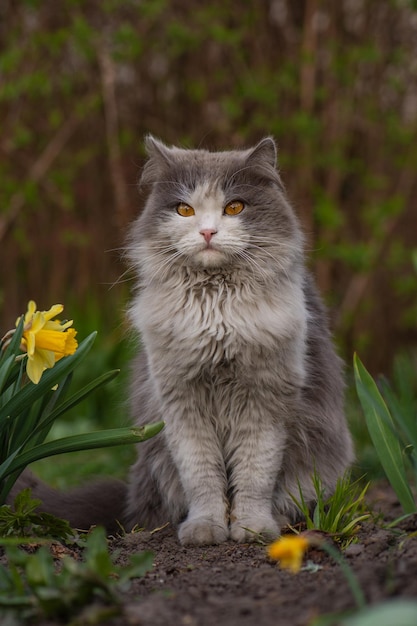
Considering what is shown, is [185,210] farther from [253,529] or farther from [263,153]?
[253,529]

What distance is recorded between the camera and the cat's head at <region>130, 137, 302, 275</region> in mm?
3045

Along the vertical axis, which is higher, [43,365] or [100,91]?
[100,91]

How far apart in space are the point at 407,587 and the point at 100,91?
226 inches

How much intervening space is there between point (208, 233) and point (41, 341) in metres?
0.78

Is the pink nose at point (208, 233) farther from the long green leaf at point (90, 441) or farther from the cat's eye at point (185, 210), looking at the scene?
the long green leaf at point (90, 441)

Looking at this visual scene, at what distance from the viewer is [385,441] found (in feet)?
9.15

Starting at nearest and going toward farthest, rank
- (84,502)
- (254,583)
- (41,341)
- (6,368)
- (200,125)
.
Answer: (254,583) < (41,341) < (6,368) < (84,502) < (200,125)

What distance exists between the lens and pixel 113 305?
6984 millimetres

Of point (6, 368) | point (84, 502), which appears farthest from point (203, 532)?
point (6, 368)

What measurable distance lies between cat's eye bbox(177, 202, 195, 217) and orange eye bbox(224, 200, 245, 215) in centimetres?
13

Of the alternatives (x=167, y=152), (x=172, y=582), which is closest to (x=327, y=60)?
(x=167, y=152)

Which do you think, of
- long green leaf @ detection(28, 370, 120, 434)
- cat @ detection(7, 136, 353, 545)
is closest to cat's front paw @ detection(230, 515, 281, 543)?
cat @ detection(7, 136, 353, 545)

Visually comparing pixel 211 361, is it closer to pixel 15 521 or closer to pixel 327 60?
pixel 15 521

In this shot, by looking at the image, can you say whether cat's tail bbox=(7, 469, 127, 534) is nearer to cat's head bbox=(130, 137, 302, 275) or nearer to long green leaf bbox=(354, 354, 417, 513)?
cat's head bbox=(130, 137, 302, 275)
